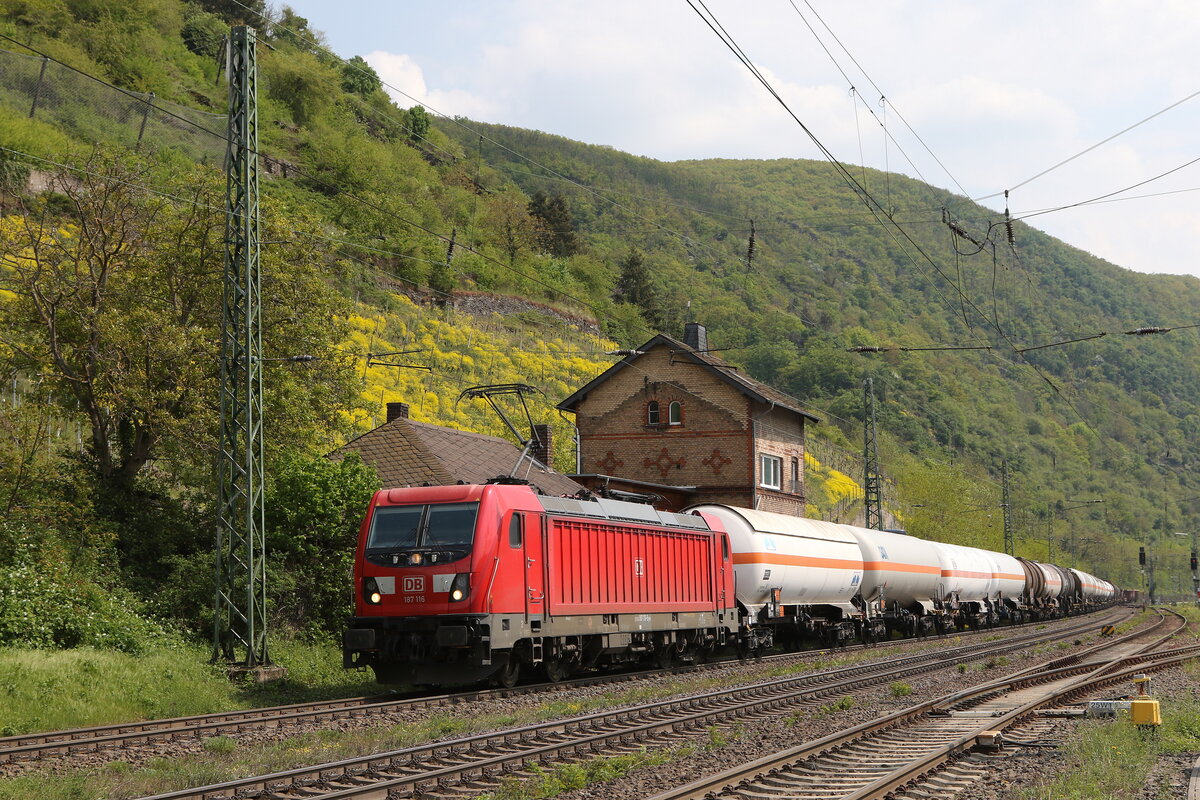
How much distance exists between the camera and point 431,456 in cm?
3130

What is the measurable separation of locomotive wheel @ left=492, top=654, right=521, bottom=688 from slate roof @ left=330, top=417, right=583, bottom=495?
32.4 ft

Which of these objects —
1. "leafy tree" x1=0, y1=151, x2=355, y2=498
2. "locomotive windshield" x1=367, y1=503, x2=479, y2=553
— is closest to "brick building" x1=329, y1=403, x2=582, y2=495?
"leafy tree" x1=0, y1=151, x2=355, y2=498

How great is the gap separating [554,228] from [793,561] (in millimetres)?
85879

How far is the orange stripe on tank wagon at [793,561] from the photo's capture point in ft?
92.2

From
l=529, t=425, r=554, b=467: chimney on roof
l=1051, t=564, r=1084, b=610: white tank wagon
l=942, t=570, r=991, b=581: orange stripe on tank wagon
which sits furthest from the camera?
l=1051, t=564, r=1084, b=610: white tank wagon

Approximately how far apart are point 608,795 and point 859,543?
2609 centimetres

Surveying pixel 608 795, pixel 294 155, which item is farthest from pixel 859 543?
pixel 294 155

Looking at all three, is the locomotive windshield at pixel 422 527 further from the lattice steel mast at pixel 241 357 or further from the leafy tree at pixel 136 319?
the leafy tree at pixel 136 319

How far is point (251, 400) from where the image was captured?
1948 cm

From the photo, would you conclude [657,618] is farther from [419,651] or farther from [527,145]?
[527,145]

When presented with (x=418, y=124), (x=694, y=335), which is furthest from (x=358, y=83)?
(x=694, y=335)

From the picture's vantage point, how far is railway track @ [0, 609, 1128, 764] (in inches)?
481

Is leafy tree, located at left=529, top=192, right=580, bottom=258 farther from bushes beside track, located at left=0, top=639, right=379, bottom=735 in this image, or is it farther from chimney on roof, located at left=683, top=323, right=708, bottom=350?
bushes beside track, located at left=0, top=639, right=379, bottom=735

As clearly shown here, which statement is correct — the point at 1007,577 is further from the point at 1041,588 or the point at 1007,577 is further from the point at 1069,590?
the point at 1069,590
